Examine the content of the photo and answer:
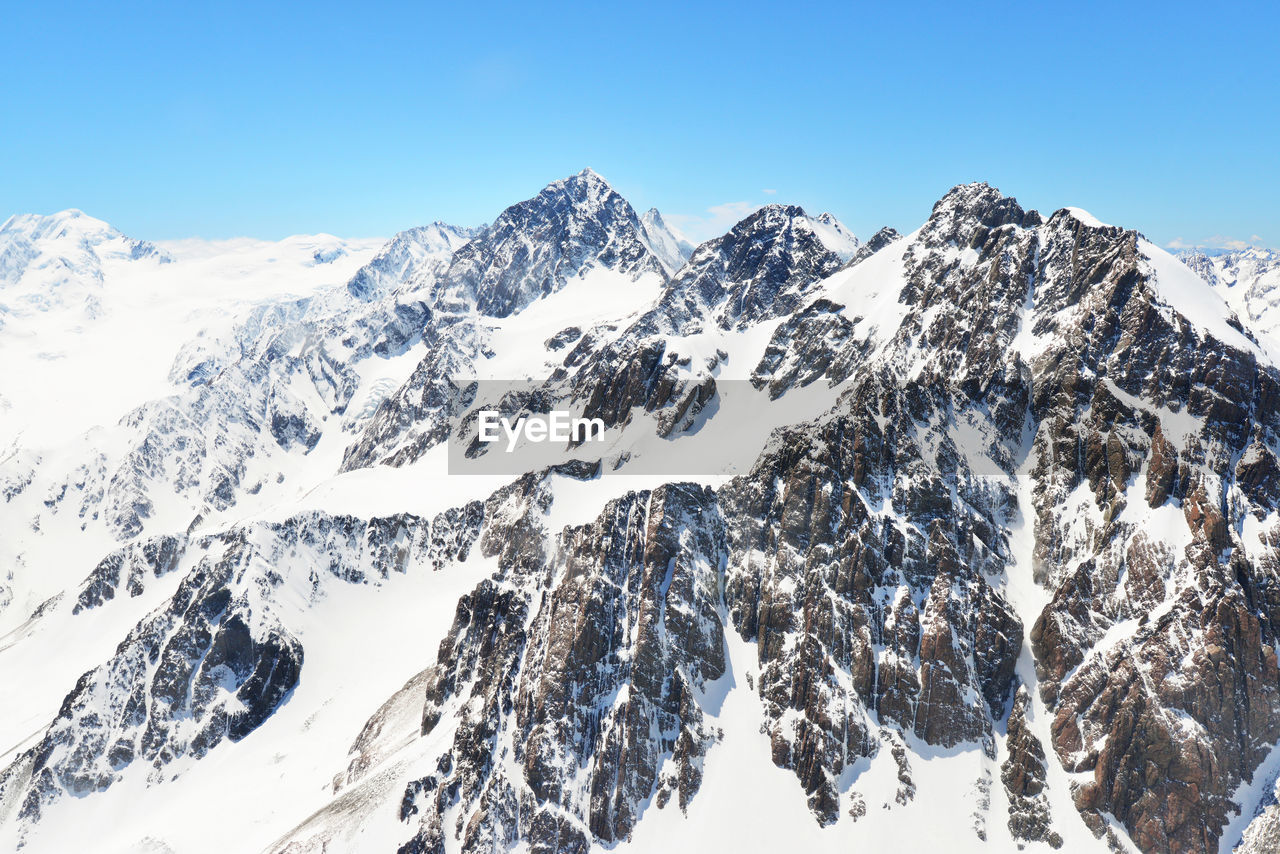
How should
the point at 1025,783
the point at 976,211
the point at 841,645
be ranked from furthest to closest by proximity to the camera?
the point at 976,211 < the point at 841,645 < the point at 1025,783

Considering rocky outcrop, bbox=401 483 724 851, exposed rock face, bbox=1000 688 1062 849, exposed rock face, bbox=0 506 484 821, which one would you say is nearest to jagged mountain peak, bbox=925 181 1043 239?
rocky outcrop, bbox=401 483 724 851


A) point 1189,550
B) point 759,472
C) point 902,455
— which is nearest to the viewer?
point 1189,550

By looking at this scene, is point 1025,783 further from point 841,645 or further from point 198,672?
point 198,672

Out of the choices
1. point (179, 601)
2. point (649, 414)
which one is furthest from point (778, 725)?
point (179, 601)

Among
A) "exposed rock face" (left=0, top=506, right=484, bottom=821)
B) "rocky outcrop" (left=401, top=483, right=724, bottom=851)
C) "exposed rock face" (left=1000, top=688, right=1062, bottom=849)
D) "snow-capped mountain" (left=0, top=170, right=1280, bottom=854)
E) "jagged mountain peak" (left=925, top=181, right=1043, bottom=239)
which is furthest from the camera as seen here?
"jagged mountain peak" (left=925, top=181, right=1043, bottom=239)

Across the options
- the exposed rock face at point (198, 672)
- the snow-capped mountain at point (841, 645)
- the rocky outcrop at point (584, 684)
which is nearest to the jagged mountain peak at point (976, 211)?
the snow-capped mountain at point (841, 645)

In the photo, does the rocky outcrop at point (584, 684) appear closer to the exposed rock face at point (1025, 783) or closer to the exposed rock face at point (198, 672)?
the exposed rock face at point (1025, 783)

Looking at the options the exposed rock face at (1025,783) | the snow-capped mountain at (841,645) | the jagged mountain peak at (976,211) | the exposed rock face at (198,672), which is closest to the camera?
the exposed rock face at (1025,783)

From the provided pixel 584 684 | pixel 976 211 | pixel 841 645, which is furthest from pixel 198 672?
pixel 976 211

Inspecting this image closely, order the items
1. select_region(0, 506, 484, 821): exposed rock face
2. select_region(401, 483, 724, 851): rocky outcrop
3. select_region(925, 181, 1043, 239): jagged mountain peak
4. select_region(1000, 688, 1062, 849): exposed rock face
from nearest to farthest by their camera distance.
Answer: select_region(1000, 688, 1062, 849): exposed rock face, select_region(401, 483, 724, 851): rocky outcrop, select_region(0, 506, 484, 821): exposed rock face, select_region(925, 181, 1043, 239): jagged mountain peak

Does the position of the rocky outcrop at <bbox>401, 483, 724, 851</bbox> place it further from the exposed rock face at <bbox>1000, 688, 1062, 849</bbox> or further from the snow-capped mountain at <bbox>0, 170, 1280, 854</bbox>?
the exposed rock face at <bbox>1000, 688, 1062, 849</bbox>

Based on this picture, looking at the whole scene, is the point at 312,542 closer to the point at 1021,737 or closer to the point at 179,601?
the point at 179,601
